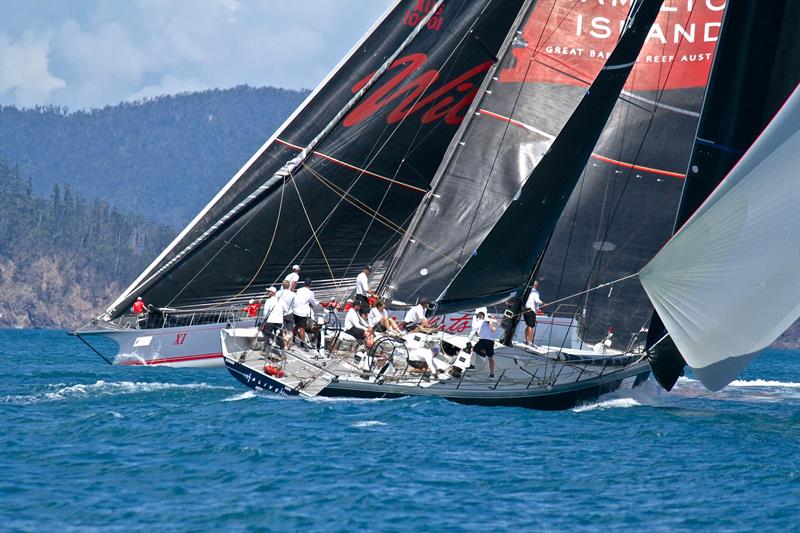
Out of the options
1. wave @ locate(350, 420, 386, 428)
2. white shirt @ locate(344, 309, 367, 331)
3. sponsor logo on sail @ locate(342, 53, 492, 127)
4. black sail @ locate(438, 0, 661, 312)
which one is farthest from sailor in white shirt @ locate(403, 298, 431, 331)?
sponsor logo on sail @ locate(342, 53, 492, 127)


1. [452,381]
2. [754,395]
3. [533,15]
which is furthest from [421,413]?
[754,395]

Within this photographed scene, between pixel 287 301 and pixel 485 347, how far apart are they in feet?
12.1

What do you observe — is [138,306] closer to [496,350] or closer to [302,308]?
[302,308]

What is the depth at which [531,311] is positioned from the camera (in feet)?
74.3

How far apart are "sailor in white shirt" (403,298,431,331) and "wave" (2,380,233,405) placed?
4.27m

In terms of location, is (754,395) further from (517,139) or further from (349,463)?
(349,463)

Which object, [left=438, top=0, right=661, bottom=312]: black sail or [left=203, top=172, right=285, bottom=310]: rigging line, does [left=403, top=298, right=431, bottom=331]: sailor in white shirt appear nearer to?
[left=438, top=0, right=661, bottom=312]: black sail

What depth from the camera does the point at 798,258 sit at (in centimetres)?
1733

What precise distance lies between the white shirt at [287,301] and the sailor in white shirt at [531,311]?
4.22m

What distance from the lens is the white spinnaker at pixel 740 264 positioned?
57.3 ft

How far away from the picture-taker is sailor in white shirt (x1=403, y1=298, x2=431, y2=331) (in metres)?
21.5

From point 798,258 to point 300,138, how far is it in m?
12.6

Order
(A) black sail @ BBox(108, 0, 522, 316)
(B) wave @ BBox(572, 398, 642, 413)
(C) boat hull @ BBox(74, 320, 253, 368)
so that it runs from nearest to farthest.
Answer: (B) wave @ BBox(572, 398, 642, 413) → (A) black sail @ BBox(108, 0, 522, 316) → (C) boat hull @ BBox(74, 320, 253, 368)

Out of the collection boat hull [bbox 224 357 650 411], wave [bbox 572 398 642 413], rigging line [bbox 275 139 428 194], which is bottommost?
wave [bbox 572 398 642 413]
